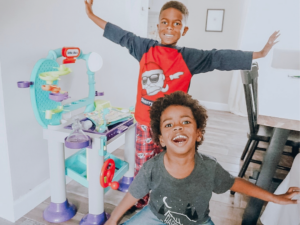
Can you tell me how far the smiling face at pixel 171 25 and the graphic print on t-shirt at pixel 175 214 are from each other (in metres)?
0.69

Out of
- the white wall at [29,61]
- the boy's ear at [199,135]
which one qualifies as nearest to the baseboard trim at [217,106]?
the white wall at [29,61]

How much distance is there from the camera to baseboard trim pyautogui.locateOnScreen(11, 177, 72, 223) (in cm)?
121

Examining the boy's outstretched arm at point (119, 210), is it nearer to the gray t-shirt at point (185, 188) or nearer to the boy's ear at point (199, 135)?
the gray t-shirt at point (185, 188)

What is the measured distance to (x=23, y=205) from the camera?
1.23 meters

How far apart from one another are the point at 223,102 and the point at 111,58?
7.30ft

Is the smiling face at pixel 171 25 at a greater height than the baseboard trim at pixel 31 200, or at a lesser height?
greater

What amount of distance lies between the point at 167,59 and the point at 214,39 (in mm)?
2577

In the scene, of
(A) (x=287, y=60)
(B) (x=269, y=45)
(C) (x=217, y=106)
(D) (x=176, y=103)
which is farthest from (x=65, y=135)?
(C) (x=217, y=106)

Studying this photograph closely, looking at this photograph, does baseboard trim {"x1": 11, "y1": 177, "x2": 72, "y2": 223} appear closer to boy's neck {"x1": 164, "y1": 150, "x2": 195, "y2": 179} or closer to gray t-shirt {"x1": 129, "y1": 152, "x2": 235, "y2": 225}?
gray t-shirt {"x1": 129, "y1": 152, "x2": 235, "y2": 225}

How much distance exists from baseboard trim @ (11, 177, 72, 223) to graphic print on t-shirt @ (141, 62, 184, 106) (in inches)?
29.9

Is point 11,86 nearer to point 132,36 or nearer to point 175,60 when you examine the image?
point 132,36

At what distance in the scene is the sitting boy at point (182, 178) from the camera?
80cm

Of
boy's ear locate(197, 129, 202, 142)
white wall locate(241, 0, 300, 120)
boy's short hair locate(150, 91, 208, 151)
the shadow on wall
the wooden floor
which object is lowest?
the wooden floor

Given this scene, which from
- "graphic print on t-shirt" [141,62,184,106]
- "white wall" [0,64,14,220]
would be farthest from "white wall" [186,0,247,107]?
"white wall" [0,64,14,220]
